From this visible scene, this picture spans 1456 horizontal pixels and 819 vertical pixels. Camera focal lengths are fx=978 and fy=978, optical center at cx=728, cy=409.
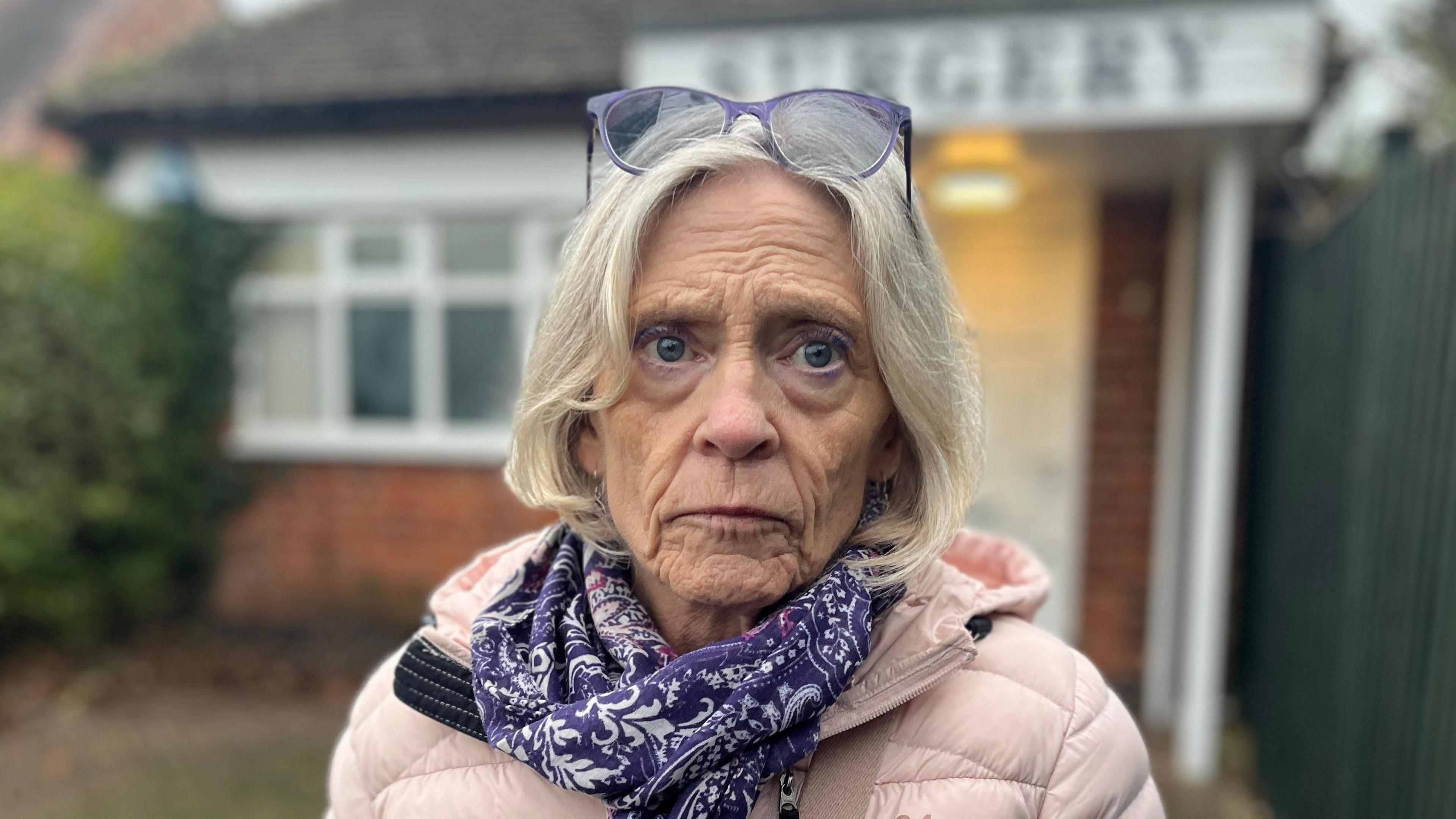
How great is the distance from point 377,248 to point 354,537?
2.09 meters

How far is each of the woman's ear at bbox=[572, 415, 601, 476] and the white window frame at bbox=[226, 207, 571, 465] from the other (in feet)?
17.1

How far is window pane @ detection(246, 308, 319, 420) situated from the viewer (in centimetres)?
725

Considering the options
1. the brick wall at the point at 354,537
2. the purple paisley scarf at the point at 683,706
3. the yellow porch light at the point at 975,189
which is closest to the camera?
the purple paisley scarf at the point at 683,706

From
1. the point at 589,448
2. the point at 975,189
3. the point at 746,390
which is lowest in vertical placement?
the point at 589,448

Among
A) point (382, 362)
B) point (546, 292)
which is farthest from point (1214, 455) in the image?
point (382, 362)

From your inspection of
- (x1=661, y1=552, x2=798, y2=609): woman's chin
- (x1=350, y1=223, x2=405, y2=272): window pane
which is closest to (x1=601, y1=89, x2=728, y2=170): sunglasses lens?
(x1=661, y1=552, x2=798, y2=609): woman's chin

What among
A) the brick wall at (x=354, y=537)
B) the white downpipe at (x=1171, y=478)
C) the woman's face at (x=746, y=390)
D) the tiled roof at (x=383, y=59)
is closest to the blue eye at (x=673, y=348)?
the woman's face at (x=746, y=390)

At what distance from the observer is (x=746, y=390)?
1230 millimetres

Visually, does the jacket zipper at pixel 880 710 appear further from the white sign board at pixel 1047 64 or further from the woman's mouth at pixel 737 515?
the white sign board at pixel 1047 64

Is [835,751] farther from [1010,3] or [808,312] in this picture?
[1010,3]

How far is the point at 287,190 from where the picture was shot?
6.94 metres

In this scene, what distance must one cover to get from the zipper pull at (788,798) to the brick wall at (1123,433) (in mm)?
5240

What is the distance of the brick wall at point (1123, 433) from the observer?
19.2 ft

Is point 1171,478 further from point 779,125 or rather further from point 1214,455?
point 779,125
